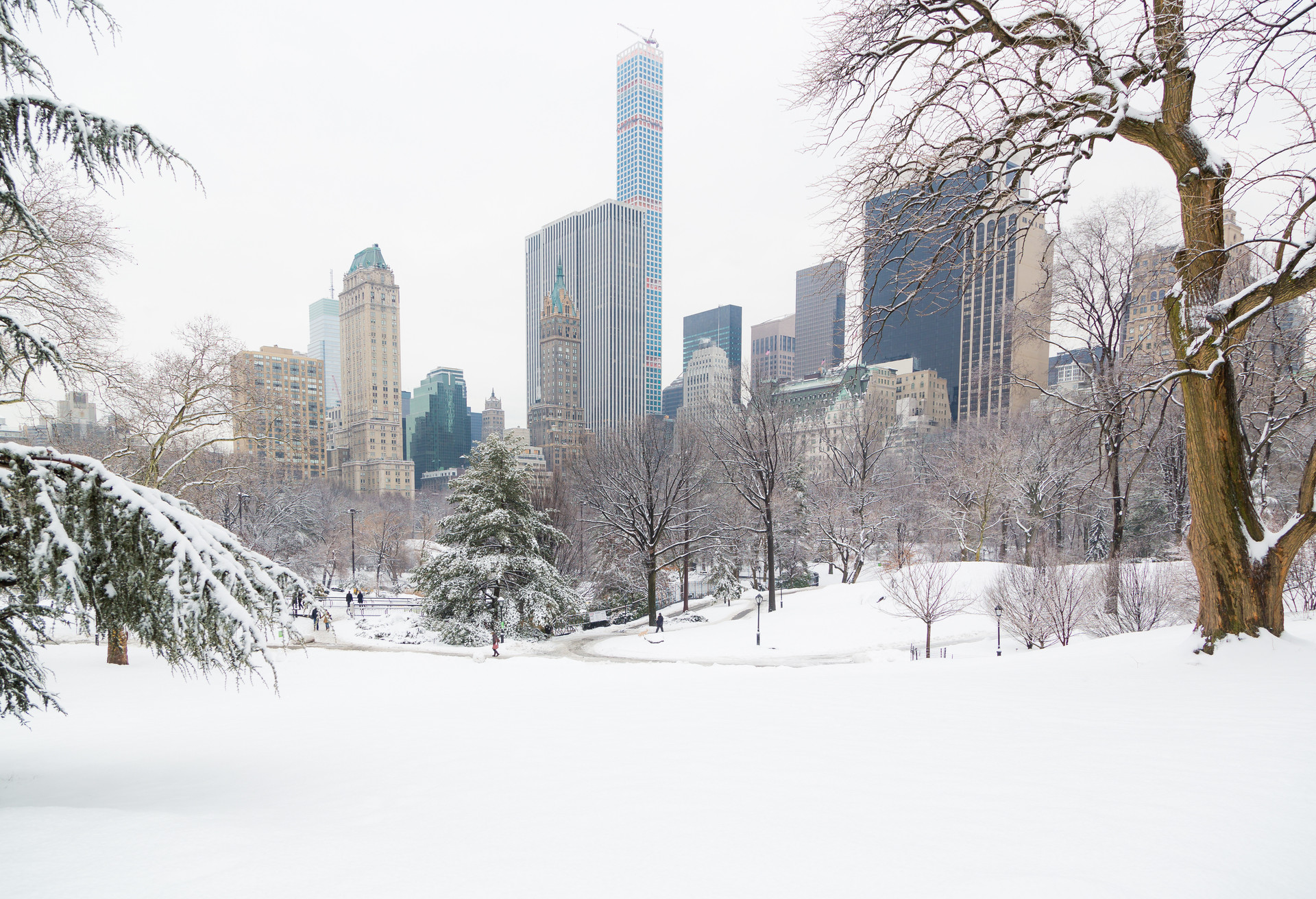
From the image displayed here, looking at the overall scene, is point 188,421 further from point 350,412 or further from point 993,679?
point 350,412

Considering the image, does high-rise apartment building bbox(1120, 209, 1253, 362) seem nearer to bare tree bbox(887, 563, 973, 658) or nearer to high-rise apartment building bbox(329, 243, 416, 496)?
bare tree bbox(887, 563, 973, 658)

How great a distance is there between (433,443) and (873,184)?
196701mm

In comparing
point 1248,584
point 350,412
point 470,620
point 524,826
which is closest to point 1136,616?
→ point 1248,584

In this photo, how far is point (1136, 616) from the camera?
13320mm

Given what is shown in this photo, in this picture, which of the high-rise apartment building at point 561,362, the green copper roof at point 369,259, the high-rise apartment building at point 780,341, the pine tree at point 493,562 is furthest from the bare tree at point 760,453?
the green copper roof at point 369,259

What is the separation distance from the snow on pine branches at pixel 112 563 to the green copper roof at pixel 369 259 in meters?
169

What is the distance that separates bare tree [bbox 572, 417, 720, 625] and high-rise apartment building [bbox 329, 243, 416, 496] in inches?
4125

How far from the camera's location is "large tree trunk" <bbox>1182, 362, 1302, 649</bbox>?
657 centimetres

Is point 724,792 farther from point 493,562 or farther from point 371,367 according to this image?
point 371,367

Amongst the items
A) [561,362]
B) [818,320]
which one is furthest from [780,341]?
[561,362]

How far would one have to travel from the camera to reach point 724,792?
3861 mm

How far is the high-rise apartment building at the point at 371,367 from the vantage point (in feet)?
428

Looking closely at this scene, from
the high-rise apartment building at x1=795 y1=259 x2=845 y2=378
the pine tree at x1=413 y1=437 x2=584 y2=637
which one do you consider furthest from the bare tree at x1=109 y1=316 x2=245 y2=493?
the high-rise apartment building at x1=795 y1=259 x2=845 y2=378

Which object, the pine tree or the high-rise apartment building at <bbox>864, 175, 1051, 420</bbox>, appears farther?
the pine tree
